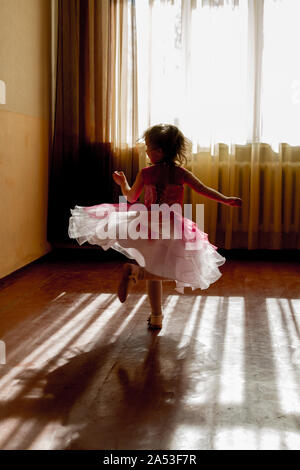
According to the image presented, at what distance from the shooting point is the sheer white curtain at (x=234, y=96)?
461 centimetres

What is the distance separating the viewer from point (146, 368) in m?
2.36

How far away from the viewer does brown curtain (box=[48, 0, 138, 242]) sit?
4.63 meters

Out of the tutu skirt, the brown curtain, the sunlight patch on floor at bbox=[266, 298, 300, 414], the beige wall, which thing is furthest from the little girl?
the brown curtain

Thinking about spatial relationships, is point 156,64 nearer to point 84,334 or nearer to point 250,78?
point 250,78

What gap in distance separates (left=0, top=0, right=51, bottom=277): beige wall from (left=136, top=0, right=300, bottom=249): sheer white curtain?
0.77 meters

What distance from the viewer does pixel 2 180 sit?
12.5 feet

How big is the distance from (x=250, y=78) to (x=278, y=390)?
308cm

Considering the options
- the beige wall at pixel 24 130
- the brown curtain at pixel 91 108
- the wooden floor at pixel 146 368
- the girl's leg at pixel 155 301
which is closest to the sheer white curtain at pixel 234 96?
the brown curtain at pixel 91 108

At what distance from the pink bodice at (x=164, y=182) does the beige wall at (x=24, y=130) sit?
1.34m

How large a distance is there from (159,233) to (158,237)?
0.02 m

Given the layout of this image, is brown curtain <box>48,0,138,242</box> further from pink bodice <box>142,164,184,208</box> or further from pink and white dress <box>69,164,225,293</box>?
pink bodice <box>142,164,184,208</box>

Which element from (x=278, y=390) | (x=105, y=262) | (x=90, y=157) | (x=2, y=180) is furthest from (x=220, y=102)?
(x=278, y=390)

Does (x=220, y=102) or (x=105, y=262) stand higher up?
(x=220, y=102)

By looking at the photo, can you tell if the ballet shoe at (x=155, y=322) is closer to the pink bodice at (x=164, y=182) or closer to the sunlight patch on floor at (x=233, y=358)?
the sunlight patch on floor at (x=233, y=358)
